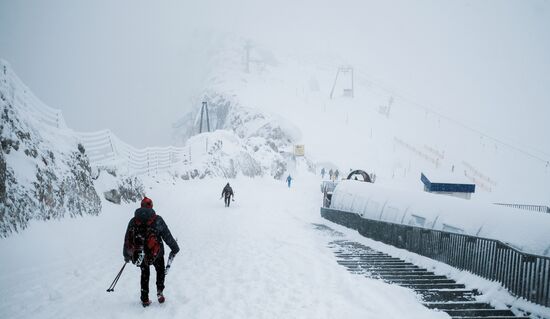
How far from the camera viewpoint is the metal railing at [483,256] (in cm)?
679

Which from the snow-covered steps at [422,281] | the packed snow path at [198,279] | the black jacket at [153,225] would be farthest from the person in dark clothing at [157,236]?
the snow-covered steps at [422,281]

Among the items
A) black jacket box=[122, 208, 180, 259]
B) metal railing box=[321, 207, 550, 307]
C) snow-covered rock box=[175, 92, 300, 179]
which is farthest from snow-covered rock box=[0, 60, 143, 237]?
snow-covered rock box=[175, 92, 300, 179]

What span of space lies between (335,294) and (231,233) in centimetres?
758

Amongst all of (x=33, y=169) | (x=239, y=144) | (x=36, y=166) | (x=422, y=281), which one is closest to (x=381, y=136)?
(x=239, y=144)

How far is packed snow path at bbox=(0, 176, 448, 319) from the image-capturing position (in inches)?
255

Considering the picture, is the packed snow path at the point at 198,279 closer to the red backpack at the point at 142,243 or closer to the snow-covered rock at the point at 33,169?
the snow-covered rock at the point at 33,169

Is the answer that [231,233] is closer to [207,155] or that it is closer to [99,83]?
[207,155]

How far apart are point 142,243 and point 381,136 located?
215 ft

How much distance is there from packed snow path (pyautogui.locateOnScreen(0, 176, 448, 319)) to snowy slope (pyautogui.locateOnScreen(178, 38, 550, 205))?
126ft

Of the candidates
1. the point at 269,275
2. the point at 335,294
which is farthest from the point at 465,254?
the point at 269,275

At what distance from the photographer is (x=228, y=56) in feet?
348

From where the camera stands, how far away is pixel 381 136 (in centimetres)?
6625

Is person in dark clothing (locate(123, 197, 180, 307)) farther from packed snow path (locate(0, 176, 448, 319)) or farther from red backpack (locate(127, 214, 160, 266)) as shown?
packed snow path (locate(0, 176, 448, 319))

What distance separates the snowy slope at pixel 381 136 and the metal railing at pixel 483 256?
34.9 m
